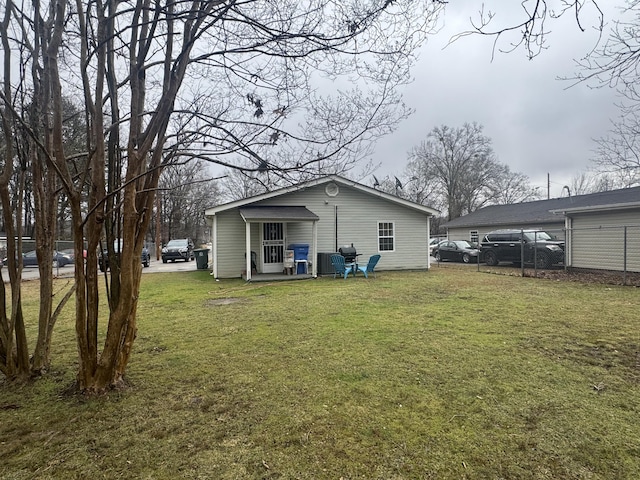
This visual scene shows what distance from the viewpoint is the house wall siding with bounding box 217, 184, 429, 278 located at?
13.8 metres

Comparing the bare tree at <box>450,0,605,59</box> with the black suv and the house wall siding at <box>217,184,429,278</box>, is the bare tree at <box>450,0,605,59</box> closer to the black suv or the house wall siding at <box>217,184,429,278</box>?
the house wall siding at <box>217,184,429,278</box>

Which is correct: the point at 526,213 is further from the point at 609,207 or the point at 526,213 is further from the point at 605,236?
the point at 609,207

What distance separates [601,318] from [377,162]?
17.8 feet

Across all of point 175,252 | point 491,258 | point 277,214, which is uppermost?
point 277,214

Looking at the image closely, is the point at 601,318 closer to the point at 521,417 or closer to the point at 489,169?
the point at 521,417

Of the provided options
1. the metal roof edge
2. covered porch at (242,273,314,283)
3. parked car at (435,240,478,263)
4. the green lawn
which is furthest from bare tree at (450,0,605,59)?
parked car at (435,240,478,263)

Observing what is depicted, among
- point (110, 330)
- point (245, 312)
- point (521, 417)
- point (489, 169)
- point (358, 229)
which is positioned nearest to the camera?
point (521, 417)

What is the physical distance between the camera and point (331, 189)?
48.1 ft

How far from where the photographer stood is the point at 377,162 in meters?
3.55

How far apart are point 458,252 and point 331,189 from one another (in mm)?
10135

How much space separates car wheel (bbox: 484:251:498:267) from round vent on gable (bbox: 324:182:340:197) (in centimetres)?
840

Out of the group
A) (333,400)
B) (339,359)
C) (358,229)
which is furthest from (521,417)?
(358,229)

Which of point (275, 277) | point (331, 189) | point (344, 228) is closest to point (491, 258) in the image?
point (344, 228)

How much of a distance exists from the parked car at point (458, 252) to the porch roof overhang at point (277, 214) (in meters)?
10.7
